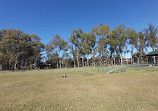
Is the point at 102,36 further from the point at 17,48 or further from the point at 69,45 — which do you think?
the point at 17,48

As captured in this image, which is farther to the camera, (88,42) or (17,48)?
(88,42)

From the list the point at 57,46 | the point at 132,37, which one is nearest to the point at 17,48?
the point at 57,46

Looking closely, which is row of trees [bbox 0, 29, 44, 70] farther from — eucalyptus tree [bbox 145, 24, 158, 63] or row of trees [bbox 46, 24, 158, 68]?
eucalyptus tree [bbox 145, 24, 158, 63]

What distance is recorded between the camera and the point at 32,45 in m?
49.7

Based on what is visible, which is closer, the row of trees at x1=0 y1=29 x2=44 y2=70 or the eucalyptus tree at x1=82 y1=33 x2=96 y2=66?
the row of trees at x1=0 y1=29 x2=44 y2=70

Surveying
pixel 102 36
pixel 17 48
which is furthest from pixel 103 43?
pixel 17 48

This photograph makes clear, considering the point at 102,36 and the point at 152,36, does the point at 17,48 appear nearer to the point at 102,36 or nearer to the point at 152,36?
the point at 102,36

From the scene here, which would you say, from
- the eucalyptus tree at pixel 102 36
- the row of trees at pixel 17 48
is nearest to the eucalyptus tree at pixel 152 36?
the eucalyptus tree at pixel 102 36

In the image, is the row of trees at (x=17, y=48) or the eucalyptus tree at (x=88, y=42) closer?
the row of trees at (x=17, y=48)

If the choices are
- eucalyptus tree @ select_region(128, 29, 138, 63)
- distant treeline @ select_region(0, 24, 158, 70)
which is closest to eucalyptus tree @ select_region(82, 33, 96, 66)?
distant treeline @ select_region(0, 24, 158, 70)

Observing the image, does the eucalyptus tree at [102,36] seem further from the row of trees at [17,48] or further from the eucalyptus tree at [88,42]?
the row of trees at [17,48]

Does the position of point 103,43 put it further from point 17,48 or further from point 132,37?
point 17,48

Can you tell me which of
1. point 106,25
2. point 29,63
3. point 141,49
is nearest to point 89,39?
point 106,25

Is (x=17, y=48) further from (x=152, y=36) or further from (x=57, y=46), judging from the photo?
(x=152, y=36)
